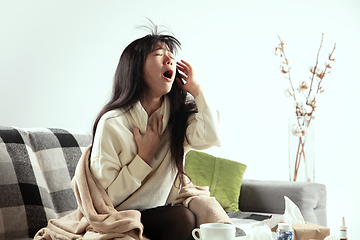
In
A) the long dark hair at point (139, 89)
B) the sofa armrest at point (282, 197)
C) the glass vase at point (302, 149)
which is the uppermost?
the long dark hair at point (139, 89)

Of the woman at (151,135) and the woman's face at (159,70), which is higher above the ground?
the woman's face at (159,70)

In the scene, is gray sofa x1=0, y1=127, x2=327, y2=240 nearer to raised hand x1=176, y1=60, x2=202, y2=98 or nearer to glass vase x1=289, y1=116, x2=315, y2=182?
glass vase x1=289, y1=116, x2=315, y2=182

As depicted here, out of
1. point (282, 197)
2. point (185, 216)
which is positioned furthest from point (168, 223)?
point (282, 197)

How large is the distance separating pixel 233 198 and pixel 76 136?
89 cm

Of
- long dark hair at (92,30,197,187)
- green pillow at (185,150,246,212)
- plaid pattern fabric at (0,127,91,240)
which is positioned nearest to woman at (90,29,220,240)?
long dark hair at (92,30,197,187)

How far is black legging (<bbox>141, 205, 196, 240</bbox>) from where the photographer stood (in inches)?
42.6

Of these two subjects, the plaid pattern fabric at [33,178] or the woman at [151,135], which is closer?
the woman at [151,135]

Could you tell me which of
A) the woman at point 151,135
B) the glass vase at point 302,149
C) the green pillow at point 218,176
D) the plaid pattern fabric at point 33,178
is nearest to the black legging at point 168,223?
the woman at point 151,135

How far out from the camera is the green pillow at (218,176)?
200 centimetres

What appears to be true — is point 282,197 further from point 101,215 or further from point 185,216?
point 101,215

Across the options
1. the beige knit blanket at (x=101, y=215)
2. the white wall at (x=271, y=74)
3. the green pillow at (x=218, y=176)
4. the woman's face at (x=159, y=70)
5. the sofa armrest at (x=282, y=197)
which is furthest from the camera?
the white wall at (x=271, y=74)

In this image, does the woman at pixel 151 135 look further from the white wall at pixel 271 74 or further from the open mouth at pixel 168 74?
the white wall at pixel 271 74

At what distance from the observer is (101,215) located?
107 cm

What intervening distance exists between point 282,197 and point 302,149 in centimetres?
58
